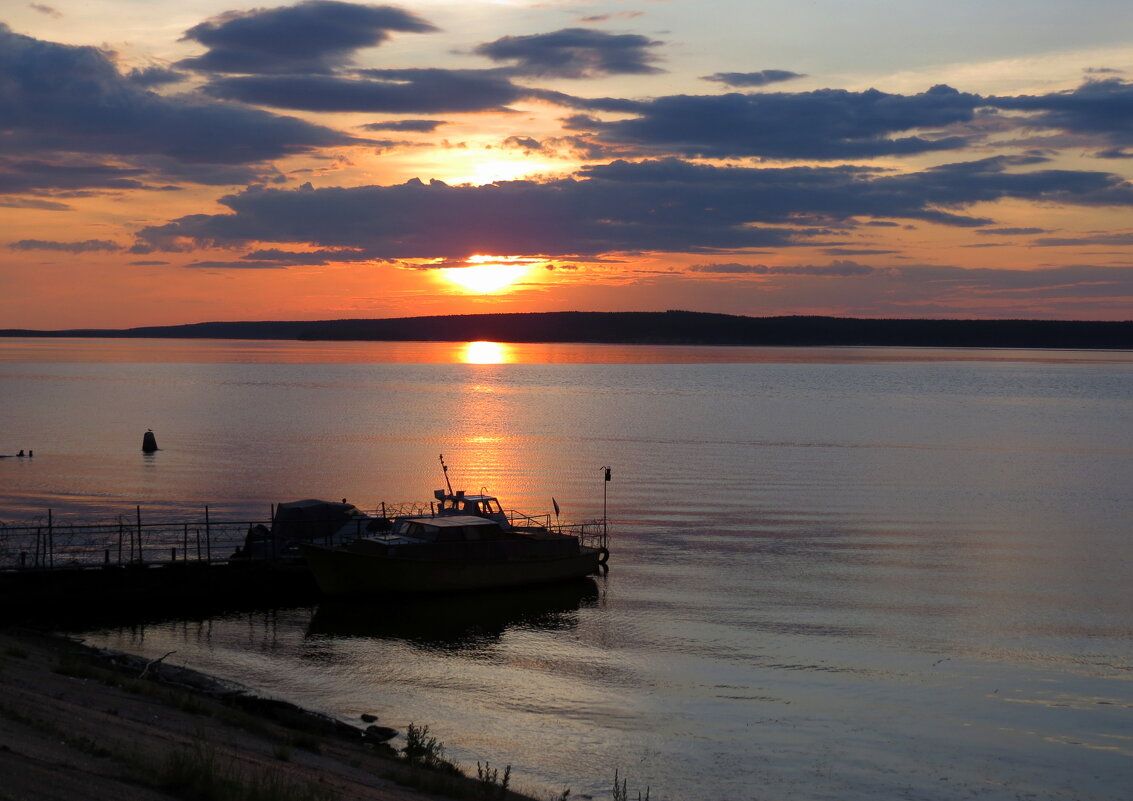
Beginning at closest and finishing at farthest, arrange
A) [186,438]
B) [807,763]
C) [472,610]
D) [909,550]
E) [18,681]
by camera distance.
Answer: [18,681]
[807,763]
[472,610]
[909,550]
[186,438]

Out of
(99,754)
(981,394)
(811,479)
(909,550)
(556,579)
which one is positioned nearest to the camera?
(99,754)

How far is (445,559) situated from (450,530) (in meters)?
1.16

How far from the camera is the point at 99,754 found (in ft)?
50.5

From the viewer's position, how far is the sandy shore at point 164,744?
14.2 meters

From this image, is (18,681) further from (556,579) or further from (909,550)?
(909,550)

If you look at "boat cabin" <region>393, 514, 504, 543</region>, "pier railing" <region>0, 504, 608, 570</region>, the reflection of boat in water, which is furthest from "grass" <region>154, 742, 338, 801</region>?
"boat cabin" <region>393, 514, 504, 543</region>

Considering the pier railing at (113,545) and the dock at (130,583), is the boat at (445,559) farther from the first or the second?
the pier railing at (113,545)

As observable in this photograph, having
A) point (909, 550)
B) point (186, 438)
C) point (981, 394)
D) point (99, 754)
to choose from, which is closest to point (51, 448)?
point (186, 438)

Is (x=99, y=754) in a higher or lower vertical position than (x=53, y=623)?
higher

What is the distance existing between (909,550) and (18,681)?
36.7m

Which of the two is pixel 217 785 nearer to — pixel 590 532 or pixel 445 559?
pixel 445 559

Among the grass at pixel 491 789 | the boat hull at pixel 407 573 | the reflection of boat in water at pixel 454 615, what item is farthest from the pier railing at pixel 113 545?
the grass at pixel 491 789

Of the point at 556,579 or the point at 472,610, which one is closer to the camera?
the point at 472,610

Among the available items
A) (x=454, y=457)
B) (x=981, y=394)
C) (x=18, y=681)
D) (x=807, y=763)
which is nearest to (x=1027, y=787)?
(x=807, y=763)
